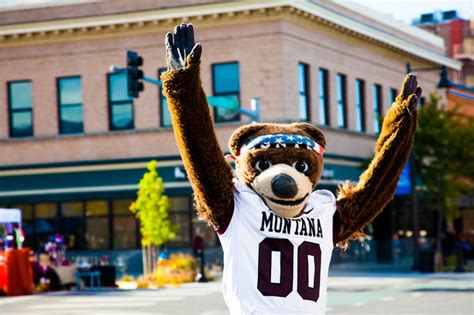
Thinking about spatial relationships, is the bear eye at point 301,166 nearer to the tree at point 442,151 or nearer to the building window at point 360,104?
the tree at point 442,151

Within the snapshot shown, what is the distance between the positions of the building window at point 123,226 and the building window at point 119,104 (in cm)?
269

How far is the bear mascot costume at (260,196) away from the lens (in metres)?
5.09

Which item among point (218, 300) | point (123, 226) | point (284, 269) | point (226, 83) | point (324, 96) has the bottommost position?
point (218, 300)

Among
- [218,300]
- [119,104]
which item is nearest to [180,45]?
[218,300]

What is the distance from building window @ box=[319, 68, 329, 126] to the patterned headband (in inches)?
1299

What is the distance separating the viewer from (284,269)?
17.2 ft

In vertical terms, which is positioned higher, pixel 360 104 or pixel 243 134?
pixel 360 104

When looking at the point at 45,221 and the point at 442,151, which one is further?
the point at 45,221

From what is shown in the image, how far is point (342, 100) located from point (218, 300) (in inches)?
773

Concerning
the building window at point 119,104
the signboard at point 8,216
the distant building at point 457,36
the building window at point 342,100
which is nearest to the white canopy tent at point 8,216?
the signboard at point 8,216

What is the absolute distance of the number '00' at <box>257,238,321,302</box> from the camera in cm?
520

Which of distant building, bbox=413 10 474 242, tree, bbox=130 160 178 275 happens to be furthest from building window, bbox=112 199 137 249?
distant building, bbox=413 10 474 242

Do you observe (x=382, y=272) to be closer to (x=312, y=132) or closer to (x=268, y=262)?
(x=312, y=132)

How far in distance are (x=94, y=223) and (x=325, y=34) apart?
34.4 feet
